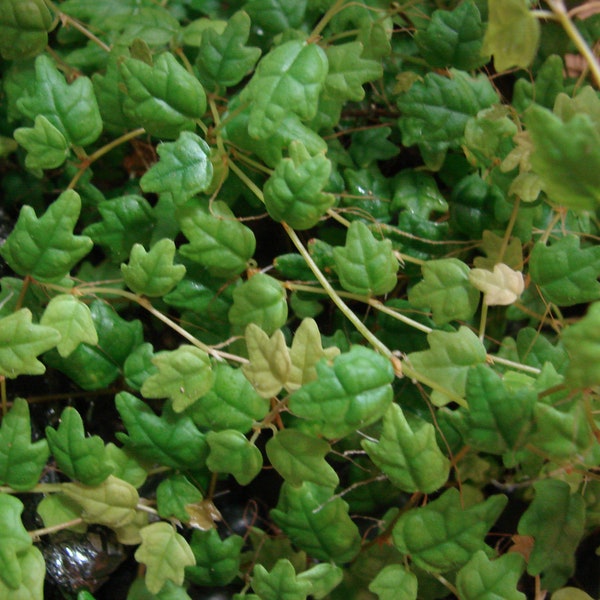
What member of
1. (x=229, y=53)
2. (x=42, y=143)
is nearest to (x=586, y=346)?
(x=229, y=53)

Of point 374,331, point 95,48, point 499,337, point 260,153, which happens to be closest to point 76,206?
point 260,153

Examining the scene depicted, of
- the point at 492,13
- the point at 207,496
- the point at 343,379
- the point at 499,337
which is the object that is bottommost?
the point at 207,496

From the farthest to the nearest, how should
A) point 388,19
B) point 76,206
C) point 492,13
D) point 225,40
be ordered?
point 388,19
point 225,40
point 76,206
point 492,13

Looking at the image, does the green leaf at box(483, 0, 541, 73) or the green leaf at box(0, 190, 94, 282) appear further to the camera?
the green leaf at box(0, 190, 94, 282)

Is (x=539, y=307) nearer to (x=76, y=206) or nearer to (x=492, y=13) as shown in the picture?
(x=492, y=13)

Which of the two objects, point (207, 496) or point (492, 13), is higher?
point (492, 13)

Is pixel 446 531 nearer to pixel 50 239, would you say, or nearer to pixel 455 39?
pixel 50 239

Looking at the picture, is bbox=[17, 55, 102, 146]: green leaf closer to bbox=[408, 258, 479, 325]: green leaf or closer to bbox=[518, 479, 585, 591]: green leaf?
bbox=[408, 258, 479, 325]: green leaf

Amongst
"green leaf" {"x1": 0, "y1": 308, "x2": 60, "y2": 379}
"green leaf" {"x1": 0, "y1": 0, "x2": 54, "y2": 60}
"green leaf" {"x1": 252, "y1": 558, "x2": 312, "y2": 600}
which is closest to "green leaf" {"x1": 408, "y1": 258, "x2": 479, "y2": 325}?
"green leaf" {"x1": 252, "y1": 558, "x2": 312, "y2": 600}
